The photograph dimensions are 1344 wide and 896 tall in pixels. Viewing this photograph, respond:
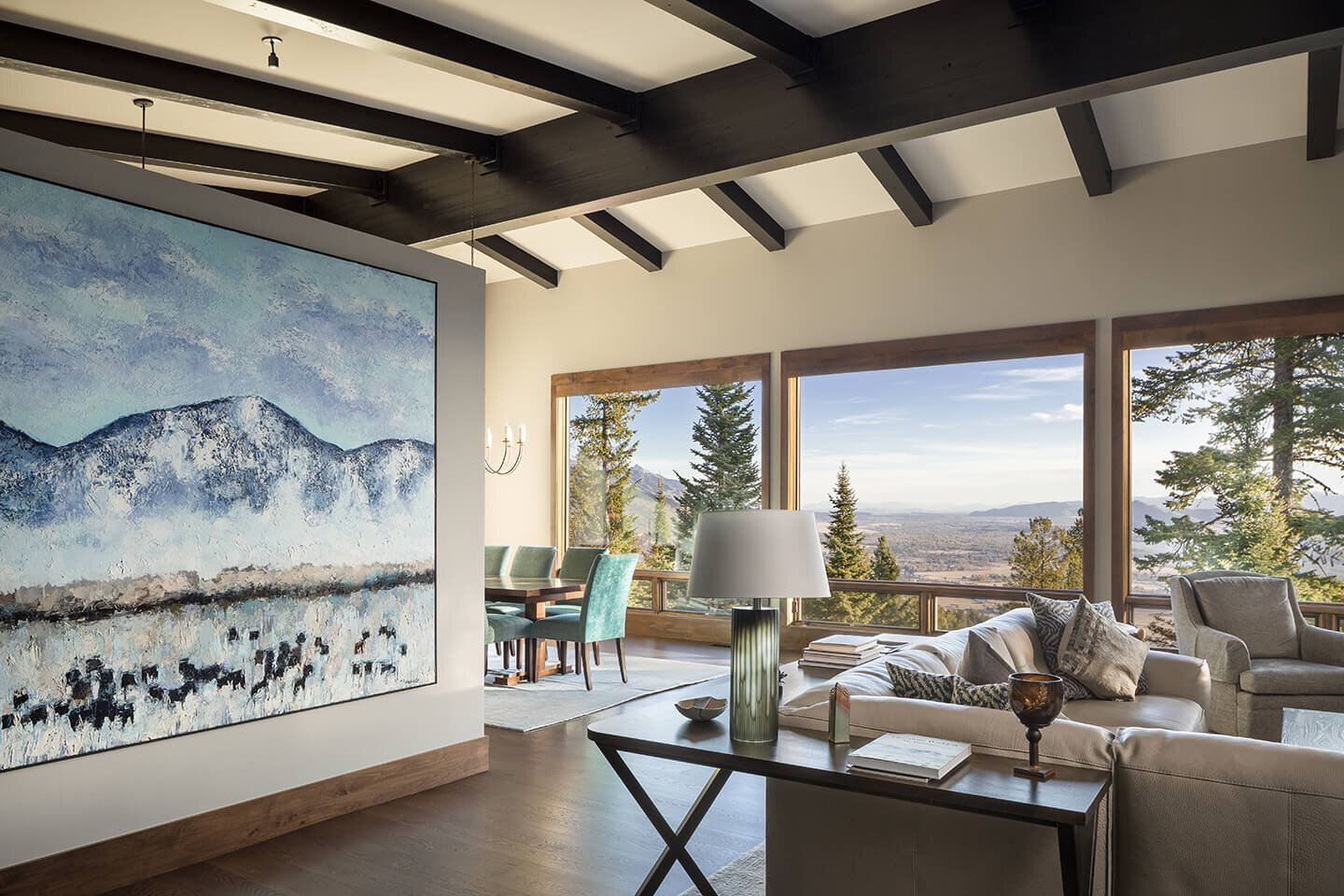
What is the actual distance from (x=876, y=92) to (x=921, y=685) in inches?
107

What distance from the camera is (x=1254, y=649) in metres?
5.02

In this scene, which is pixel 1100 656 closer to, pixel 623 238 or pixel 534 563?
pixel 534 563

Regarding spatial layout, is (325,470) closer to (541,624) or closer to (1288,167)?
(541,624)

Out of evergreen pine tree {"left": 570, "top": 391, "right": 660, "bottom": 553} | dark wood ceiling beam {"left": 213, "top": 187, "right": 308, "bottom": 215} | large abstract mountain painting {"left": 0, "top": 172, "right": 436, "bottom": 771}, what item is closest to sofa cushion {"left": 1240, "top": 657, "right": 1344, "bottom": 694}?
large abstract mountain painting {"left": 0, "top": 172, "right": 436, "bottom": 771}

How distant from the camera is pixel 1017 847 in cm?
217

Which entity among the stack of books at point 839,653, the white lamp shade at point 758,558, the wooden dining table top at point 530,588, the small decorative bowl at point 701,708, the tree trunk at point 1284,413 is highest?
the tree trunk at point 1284,413

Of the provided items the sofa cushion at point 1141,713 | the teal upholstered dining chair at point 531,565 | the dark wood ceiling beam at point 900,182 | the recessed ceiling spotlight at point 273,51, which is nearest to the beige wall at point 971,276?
the dark wood ceiling beam at point 900,182

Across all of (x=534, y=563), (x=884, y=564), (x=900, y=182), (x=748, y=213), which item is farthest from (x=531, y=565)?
(x=900, y=182)

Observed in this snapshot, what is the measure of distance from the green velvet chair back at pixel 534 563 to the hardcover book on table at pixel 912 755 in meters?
5.35

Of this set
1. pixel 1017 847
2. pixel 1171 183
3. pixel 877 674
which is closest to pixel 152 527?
pixel 877 674

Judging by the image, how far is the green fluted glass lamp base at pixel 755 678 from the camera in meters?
2.43

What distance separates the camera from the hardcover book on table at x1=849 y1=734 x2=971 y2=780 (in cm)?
206

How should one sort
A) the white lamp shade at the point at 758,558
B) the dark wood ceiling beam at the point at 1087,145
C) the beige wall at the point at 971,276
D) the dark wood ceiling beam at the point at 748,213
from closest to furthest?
the white lamp shade at the point at 758,558, the dark wood ceiling beam at the point at 1087,145, the beige wall at the point at 971,276, the dark wood ceiling beam at the point at 748,213

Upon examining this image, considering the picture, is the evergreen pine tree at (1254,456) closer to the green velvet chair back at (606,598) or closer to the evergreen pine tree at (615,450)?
the green velvet chair back at (606,598)
